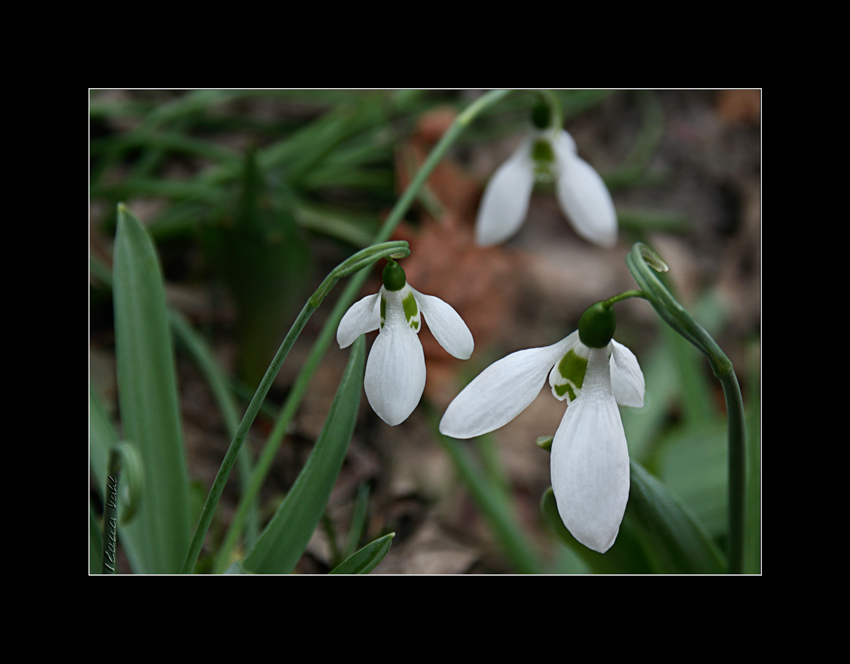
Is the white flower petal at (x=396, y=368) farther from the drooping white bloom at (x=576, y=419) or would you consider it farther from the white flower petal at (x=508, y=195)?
the white flower petal at (x=508, y=195)

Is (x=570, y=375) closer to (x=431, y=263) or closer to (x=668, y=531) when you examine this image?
(x=668, y=531)

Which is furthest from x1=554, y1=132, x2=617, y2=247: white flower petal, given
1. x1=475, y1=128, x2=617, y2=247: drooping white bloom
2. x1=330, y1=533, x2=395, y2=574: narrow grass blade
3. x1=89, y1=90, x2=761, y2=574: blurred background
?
x1=330, y1=533, x2=395, y2=574: narrow grass blade

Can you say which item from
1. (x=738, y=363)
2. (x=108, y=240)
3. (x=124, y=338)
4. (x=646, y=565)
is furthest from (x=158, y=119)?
(x=738, y=363)

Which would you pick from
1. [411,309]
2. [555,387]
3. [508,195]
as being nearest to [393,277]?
[411,309]

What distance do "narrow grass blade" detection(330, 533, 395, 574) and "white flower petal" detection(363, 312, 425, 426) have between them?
11cm

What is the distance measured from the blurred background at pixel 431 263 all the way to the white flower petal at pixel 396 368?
0.11 m

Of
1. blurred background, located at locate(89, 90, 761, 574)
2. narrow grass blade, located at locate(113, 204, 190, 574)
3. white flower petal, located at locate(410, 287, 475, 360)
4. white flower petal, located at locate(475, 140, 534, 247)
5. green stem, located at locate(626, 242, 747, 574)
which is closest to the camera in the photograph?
green stem, located at locate(626, 242, 747, 574)

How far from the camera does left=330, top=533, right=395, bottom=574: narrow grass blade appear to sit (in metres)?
0.54

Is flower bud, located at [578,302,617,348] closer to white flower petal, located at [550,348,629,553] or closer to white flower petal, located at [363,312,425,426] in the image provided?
white flower petal, located at [550,348,629,553]

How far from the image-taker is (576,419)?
1.52ft

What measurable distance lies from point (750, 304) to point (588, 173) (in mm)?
420

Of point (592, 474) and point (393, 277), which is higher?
point (393, 277)

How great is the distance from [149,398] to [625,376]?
0.46 meters

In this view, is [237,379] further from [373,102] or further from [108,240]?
[373,102]
